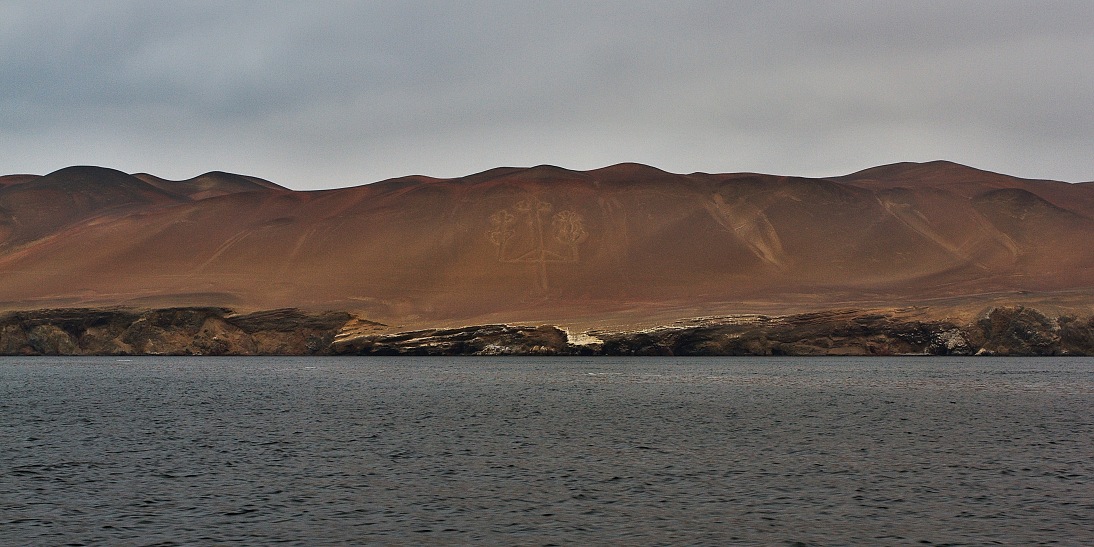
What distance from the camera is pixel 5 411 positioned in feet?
180

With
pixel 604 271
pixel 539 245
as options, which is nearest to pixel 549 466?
pixel 604 271

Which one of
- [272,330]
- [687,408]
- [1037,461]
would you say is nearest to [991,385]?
[687,408]

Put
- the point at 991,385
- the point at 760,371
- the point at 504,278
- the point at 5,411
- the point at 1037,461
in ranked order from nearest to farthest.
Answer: the point at 1037,461
the point at 5,411
the point at 991,385
the point at 760,371
the point at 504,278

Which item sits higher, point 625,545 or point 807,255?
point 807,255

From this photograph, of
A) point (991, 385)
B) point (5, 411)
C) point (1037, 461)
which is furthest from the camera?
point (991, 385)

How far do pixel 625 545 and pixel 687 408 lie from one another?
113 ft

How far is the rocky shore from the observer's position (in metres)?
121

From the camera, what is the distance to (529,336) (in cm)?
12769

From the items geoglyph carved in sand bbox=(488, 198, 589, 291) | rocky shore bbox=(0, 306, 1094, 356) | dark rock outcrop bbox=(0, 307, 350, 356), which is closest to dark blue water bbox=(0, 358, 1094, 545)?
rocky shore bbox=(0, 306, 1094, 356)

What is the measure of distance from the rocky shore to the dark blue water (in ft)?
179

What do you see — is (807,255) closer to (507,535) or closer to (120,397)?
(120,397)

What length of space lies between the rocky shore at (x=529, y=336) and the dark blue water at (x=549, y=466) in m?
54.5

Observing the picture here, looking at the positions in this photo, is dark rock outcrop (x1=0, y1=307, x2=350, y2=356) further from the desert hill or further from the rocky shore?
the desert hill

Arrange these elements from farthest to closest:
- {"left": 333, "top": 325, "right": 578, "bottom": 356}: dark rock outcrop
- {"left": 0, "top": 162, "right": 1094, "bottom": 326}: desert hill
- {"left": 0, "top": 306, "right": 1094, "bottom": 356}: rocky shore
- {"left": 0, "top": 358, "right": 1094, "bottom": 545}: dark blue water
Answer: {"left": 0, "top": 162, "right": 1094, "bottom": 326}: desert hill, {"left": 333, "top": 325, "right": 578, "bottom": 356}: dark rock outcrop, {"left": 0, "top": 306, "right": 1094, "bottom": 356}: rocky shore, {"left": 0, "top": 358, "right": 1094, "bottom": 545}: dark blue water
